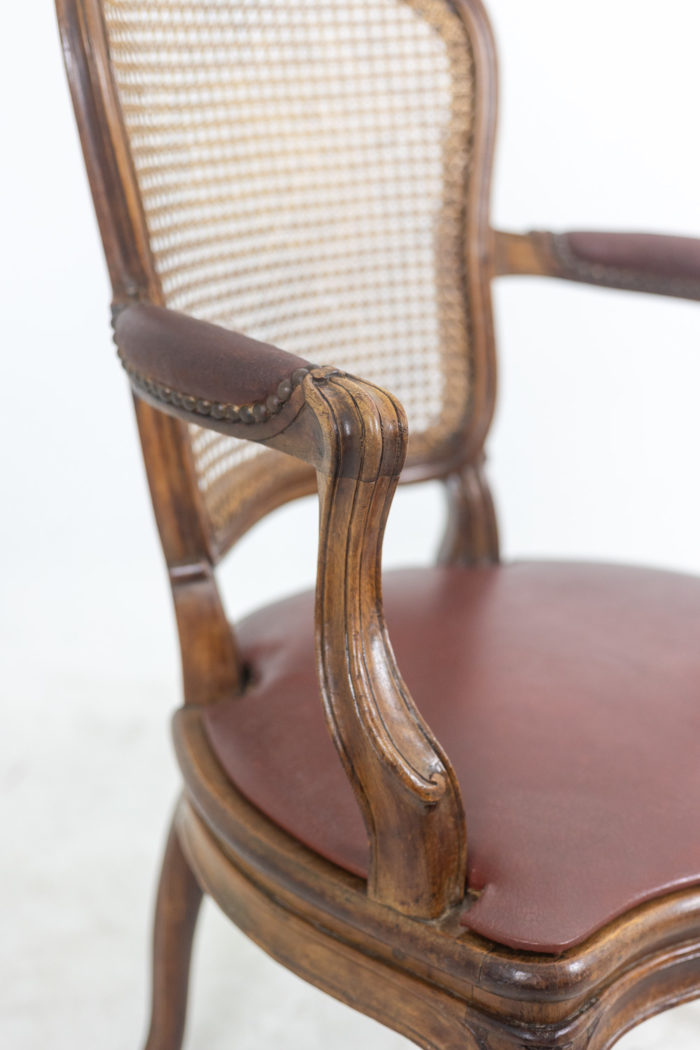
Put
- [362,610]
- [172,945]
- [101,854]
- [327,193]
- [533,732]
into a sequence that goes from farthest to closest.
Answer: [101,854] → [327,193] → [172,945] → [533,732] → [362,610]

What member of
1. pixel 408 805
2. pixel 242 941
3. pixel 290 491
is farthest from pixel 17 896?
pixel 408 805

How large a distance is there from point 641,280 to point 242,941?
85cm

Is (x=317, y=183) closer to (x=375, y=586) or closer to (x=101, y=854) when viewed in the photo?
(x=375, y=586)

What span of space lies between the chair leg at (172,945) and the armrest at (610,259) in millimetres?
A: 622

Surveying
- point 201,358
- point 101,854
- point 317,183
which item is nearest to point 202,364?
point 201,358

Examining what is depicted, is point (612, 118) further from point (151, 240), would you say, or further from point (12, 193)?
point (151, 240)

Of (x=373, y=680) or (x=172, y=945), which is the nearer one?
(x=373, y=680)

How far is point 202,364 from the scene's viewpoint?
78 centimetres

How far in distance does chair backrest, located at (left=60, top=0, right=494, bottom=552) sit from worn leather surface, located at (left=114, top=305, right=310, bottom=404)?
0.14 metres

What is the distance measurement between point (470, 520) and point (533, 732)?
16.8 inches

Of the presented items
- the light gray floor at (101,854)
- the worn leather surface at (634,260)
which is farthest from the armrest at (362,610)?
the light gray floor at (101,854)

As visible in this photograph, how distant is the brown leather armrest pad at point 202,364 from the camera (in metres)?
0.74

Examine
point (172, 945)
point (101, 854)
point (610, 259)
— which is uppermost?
point (610, 259)

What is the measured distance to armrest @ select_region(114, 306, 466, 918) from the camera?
69 cm
